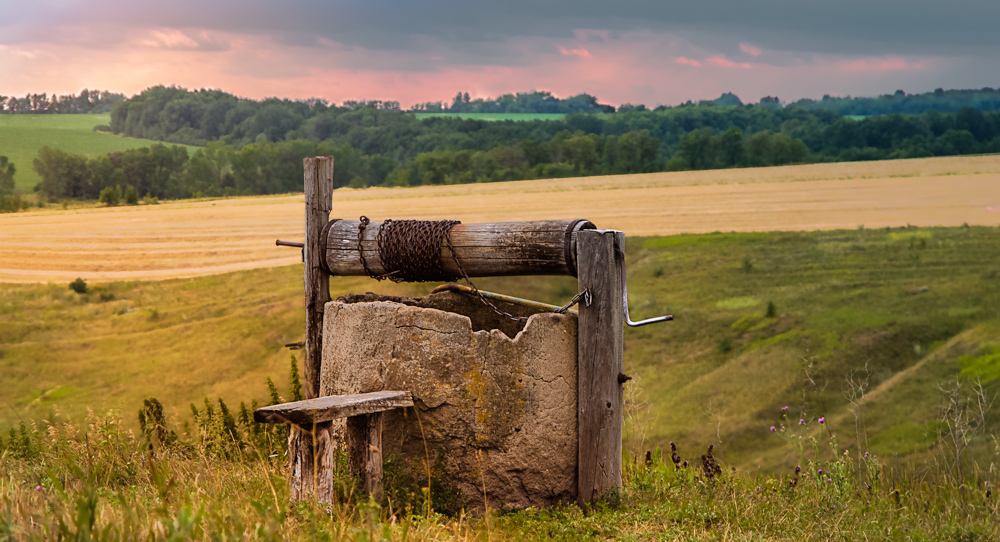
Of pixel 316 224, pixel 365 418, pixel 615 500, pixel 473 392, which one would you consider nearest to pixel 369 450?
pixel 365 418

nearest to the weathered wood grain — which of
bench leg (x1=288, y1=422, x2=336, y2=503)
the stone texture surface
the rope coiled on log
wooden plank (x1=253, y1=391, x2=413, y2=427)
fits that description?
wooden plank (x1=253, y1=391, x2=413, y2=427)

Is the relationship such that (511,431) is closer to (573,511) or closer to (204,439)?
(573,511)

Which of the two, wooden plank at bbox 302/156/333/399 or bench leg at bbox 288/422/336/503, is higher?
wooden plank at bbox 302/156/333/399

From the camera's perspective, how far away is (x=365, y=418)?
13.5ft

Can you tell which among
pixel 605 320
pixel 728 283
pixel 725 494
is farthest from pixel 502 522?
pixel 728 283

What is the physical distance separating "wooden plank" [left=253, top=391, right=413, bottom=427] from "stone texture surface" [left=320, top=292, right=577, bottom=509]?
0.32 meters

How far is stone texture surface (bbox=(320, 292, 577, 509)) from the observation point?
14.5 feet

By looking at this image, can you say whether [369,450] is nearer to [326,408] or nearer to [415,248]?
[326,408]

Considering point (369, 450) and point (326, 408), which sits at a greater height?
point (326, 408)

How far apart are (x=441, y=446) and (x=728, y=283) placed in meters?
17.6

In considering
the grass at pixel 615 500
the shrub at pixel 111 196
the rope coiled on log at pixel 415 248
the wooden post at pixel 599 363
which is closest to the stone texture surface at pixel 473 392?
the wooden post at pixel 599 363

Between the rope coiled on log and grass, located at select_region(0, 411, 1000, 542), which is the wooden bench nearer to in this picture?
grass, located at select_region(0, 411, 1000, 542)

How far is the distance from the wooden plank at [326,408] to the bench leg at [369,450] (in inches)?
4.2

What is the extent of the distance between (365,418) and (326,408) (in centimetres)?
47
